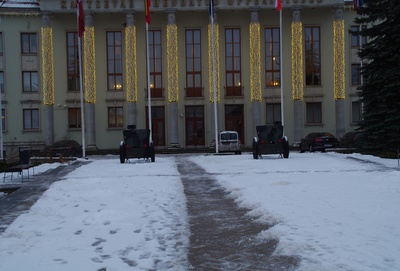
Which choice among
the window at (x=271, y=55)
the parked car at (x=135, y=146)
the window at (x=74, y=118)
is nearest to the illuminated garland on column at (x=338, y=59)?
the window at (x=271, y=55)

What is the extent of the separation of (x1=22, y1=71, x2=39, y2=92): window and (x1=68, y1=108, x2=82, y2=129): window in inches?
165

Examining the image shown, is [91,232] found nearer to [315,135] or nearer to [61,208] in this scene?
[61,208]

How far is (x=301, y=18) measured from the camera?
48.0 meters

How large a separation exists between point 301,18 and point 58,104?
25.4 m

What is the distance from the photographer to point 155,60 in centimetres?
4800

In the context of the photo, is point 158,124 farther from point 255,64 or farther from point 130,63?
point 255,64

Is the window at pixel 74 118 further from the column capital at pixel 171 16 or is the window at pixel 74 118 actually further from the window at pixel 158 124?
the column capital at pixel 171 16

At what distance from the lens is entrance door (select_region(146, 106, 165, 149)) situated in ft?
159

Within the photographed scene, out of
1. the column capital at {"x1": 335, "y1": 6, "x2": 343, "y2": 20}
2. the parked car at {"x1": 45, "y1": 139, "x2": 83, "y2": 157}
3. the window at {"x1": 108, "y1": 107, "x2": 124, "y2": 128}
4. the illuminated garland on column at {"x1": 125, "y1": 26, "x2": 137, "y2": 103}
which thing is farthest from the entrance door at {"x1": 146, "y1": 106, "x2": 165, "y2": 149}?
the column capital at {"x1": 335, "y1": 6, "x2": 343, "y2": 20}

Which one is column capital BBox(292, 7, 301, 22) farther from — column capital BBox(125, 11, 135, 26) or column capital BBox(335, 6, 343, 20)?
column capital BBox(125, 11, 135, 26)

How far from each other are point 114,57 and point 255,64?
1386cm

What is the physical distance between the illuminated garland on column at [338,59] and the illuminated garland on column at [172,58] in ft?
50.5

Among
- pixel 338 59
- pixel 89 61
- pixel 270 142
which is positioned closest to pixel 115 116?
pixel 89 61

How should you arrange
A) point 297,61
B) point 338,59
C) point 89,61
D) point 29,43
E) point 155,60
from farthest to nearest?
point 29,43 → point 155,60 → point 338,59 → point 297,61 → point 89,61
